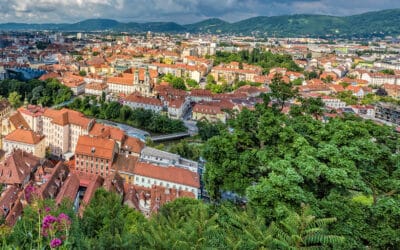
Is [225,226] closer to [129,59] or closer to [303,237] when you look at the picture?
[303,237]

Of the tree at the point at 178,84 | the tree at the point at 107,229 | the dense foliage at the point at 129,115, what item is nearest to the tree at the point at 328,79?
the tree at the point at 178,84

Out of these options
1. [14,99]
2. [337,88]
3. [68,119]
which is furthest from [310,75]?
[14,99]

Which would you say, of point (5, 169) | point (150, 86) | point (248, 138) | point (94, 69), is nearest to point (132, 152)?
point (5, 169)

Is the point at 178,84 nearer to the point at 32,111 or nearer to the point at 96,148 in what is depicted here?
the point at 32,111

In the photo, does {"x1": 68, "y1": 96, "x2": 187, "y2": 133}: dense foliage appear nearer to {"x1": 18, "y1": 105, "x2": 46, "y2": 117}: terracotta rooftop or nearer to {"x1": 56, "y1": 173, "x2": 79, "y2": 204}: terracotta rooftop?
{"x1": 18, "y1": 105, "x2": 46, "y2": 117}: terracotta rooftop

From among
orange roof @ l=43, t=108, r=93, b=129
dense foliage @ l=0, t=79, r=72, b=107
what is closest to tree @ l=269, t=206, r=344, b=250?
orange roof @ l=43, t=108, r=93, b=129

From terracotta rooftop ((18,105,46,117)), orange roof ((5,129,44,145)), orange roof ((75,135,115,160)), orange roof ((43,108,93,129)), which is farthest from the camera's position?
terracotta rooftop ((18,105,46,117))
